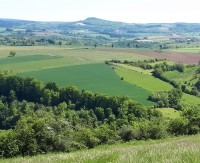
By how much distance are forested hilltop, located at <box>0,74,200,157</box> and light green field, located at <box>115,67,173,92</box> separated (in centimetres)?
2123

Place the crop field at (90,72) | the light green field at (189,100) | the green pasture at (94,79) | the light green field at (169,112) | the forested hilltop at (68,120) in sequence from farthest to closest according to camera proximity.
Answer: the crop field at (90,72)
the green pasture at (94,79)
the light green field at (189,100)
the light green field at (169,112)
the forested hilltop at (68,120)

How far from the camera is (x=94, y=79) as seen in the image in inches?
4806

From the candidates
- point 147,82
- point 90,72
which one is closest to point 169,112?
point 147,82

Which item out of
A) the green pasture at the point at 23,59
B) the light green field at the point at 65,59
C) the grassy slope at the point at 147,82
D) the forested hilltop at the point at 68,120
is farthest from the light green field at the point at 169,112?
the green pasture at the point at 23,59

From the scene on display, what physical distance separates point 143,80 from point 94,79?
15321 millimetres

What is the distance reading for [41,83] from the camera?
111375 millimetres

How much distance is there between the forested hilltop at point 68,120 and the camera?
32.7 m

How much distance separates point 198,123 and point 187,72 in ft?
349

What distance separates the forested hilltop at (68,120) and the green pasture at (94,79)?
883 cm

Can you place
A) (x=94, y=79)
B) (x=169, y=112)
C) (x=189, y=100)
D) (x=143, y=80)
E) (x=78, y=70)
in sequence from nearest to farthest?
(x=169, y=112)
(x=189, y=100)
(x=143, y=80)
(x=94, y=79)
(x=78, y=70)

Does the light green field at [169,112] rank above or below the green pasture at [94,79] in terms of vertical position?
below

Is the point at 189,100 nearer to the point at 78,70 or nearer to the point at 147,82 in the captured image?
the point at 147,82

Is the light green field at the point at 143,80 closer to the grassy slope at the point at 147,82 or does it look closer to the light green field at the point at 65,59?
the grassy slope at the point at 147,82

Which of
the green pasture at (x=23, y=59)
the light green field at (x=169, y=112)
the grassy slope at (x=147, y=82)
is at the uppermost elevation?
the green pasture at (x=23, y=59)
